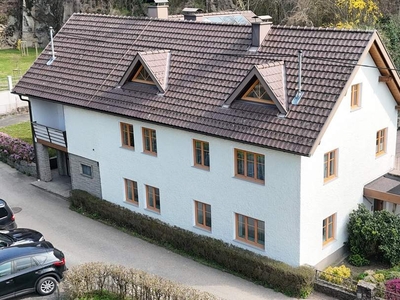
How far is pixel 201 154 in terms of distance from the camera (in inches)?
861

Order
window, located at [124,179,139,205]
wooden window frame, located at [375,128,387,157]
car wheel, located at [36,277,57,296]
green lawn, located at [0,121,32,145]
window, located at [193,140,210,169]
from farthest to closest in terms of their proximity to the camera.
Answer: green lawn, located at [0,121,32,145] < window, located at [124,179,139,205] < wooden window frame, located at [375,128,387,157] < window, located at [193,140,210,169] < car wheel, located at [36,277,57,296]

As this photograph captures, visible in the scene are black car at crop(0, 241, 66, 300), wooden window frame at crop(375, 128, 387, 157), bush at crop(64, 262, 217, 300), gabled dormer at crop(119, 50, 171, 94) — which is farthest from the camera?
gabled dormer at crop(119, 50, 171, 94)

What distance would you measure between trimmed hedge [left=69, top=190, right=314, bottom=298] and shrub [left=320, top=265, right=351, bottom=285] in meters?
0.58

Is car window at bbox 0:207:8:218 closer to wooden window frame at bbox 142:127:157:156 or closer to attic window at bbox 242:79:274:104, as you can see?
wooden window frame at bbox 142:127:157:156

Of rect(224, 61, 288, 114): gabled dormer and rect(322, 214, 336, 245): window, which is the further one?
rect(322, 214, 336, 245): window

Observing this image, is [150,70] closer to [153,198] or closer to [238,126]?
[238,126]

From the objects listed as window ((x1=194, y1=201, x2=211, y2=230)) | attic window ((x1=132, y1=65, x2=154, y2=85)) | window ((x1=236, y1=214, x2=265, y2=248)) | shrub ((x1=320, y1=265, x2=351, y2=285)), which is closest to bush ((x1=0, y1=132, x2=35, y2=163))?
attic window ((x1=132, y1=65, x2=154, y2=85))

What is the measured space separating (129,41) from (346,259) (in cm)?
1390

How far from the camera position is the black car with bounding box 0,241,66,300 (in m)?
18.6

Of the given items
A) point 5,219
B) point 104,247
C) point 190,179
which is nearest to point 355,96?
point 190,179

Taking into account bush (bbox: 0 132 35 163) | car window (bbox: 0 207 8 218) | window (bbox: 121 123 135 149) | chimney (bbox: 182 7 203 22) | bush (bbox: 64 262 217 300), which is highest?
chimney (bbox: 182 7 203 22)

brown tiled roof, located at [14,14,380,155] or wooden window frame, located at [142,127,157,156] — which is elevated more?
brown tiled roof, located at [14,14,380,155]

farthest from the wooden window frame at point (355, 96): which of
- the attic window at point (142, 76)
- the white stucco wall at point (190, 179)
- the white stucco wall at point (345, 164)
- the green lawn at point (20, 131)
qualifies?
the green lawn at point (20, 131)

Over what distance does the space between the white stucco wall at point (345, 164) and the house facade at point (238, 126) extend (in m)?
0.05
